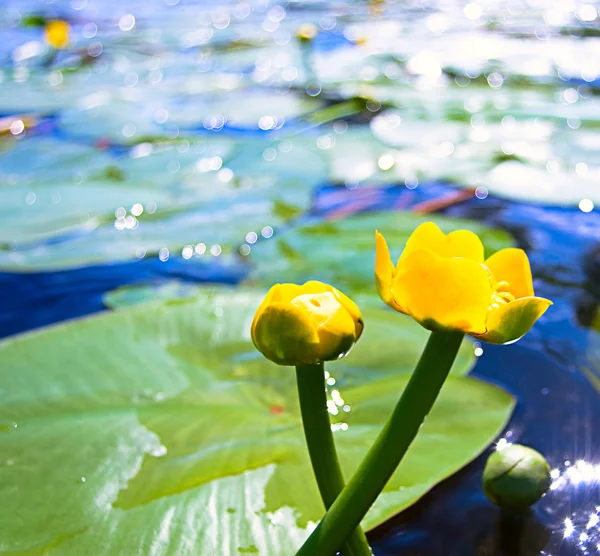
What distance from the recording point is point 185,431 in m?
0.73

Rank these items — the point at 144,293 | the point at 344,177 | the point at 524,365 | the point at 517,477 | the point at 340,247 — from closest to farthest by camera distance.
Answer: the point at 517,477, the point at 524,365, the point at 144,293, the point at 340,247, the point at 344,177

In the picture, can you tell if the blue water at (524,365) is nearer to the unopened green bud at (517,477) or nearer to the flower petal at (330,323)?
the unopened green bud at (517,477)

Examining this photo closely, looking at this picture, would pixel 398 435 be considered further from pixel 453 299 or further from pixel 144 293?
pixel 144 293

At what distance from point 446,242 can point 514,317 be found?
0.34 feet

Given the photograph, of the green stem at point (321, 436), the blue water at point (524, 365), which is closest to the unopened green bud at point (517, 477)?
the blue water at point (524, 365)

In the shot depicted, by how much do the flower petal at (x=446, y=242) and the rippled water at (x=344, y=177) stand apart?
32cm

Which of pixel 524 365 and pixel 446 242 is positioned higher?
pixel 446 242

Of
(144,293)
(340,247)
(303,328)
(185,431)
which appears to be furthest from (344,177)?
(303,328)

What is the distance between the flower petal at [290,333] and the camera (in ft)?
1.40

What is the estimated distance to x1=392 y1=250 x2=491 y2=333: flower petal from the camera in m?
0.42

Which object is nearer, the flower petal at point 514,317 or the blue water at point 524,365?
the flower petal at point 514,317

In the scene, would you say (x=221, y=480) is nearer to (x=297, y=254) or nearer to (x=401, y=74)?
(x=297, y=254)

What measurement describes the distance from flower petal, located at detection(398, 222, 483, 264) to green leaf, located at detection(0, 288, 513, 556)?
0.27 meters

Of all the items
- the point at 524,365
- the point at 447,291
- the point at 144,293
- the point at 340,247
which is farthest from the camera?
the point at 340,247
